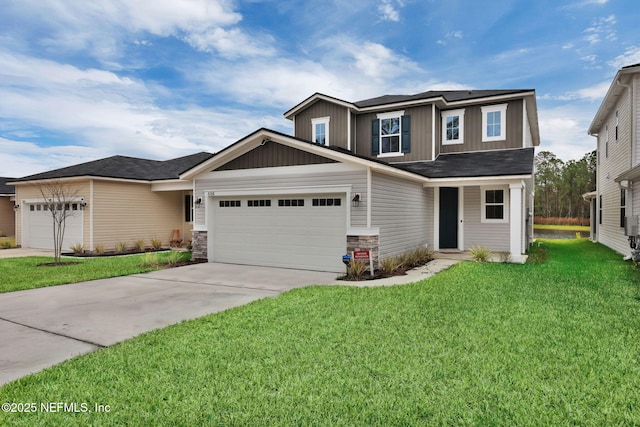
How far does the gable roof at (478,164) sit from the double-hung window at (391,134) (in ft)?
2.83

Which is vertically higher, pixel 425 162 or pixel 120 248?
pixel 425 162

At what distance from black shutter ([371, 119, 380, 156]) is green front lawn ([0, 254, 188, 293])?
9.32 meters

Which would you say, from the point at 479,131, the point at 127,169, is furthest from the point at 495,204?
the point at 127,169

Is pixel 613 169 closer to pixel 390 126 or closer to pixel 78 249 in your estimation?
pixel 390 126

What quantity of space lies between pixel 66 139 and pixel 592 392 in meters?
22.7

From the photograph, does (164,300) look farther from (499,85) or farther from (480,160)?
(499,85)

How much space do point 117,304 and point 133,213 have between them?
432 inches

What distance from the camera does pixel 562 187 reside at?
43.0m

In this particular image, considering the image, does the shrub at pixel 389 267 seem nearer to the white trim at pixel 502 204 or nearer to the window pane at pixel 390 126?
the white trim at pixel 502 204

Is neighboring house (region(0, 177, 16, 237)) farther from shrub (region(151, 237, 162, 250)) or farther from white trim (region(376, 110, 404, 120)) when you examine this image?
white trim (region(376, 110, 404, 120))

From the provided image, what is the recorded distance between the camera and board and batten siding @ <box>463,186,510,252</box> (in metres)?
13.7

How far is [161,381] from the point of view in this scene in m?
3.53

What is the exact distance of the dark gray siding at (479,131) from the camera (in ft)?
46.8

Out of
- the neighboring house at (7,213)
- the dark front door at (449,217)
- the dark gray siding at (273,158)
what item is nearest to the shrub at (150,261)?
the dark gray siding at (273,158)
